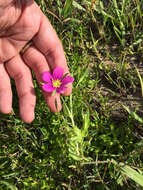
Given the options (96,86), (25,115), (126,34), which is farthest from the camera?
(126,34)

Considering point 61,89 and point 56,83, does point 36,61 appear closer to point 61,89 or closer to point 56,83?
point 56,83

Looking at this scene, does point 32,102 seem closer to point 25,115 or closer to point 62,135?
point 25,115

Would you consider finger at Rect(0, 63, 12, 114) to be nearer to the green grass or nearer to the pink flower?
the green grass

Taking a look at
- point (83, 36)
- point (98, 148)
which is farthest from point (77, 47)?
point (98, 148)

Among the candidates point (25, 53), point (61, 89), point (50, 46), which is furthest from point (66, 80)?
point (25, 53)

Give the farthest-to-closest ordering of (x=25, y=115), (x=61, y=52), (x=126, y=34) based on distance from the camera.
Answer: (x=126, y=34)
(x=61, y=52)
(x=25, y=115)
